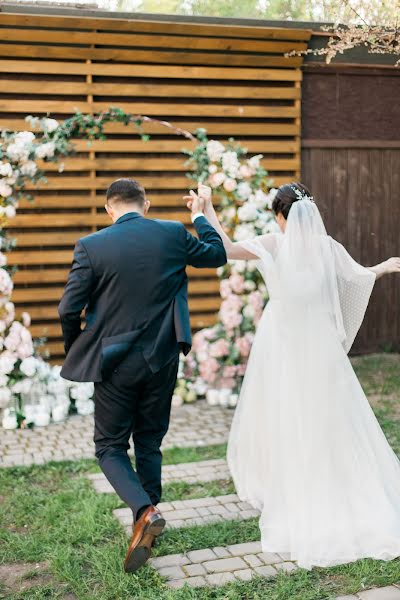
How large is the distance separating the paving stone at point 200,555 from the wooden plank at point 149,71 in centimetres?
497

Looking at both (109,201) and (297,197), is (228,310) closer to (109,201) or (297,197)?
(297,197)

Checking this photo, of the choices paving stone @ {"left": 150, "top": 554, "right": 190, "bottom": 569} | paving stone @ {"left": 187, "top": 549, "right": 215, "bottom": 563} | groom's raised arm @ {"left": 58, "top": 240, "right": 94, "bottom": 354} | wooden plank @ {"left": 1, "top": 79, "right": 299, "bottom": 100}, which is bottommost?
paving stone @ {"left": 187, "top": 549, "right": 215, "bottom": 563}

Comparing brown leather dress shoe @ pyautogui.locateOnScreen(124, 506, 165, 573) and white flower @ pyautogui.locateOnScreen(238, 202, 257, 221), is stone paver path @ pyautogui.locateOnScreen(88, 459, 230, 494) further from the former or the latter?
white flower @ pyautogui.locateOnScreen(238, 202, 257, 221)

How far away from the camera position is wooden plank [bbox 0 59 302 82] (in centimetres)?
725

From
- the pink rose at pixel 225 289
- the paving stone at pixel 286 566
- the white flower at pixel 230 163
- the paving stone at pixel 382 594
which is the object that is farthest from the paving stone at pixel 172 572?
the white flower at pixel 230 163

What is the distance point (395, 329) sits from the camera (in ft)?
29.9

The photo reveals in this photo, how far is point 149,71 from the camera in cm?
763

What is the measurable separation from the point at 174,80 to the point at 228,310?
2.58 meters

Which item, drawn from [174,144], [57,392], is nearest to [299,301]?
[57,392]

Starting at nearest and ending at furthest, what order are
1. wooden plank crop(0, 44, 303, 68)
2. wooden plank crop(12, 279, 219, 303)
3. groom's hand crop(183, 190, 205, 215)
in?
groom's hand crop(183, 190, 205, 215) < wooden plank crop(0, 44, 303, 68) < wooden plank crop(12, 279, 219, 303)

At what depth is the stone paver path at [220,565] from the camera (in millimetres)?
3666

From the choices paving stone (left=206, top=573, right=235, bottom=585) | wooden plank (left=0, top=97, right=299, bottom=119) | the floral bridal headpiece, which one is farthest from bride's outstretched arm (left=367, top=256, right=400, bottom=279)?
wooden plank (left=0, top=97, right=299, bottom=119)

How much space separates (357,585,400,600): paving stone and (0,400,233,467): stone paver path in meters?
2.62

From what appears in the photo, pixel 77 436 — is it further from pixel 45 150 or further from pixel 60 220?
pixel 45 150
